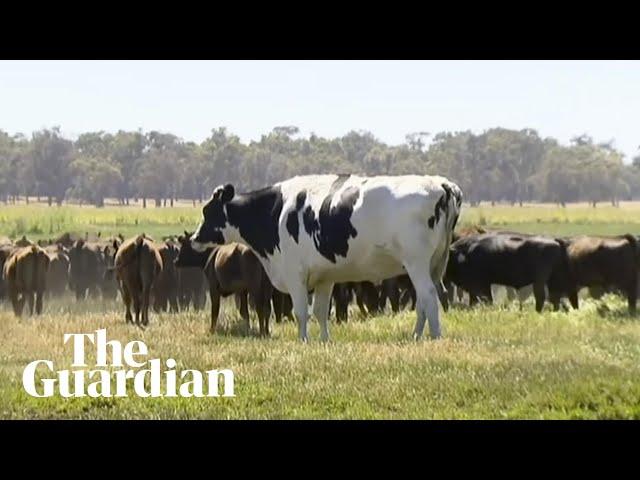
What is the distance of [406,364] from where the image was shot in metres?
9.00

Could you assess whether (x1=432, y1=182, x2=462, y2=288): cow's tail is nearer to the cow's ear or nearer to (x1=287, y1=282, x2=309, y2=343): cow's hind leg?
(x1=287, y1=282, x2=309, y2=343): cow's hind leg

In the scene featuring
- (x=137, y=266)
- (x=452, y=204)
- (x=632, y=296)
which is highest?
(x=452, y=204)

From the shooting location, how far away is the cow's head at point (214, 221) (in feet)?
41.0

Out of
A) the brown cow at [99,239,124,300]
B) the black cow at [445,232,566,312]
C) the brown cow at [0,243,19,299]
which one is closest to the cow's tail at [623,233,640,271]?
the black cow at [445,232,566,312]

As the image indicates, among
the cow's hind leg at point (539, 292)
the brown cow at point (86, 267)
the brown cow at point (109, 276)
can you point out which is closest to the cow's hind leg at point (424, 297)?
the brown cow at point (109, 276)

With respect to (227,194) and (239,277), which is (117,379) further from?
(239,277)

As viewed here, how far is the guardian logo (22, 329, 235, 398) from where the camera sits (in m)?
8.48


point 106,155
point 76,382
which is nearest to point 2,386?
point 76,382

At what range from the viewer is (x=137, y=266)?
1409cm

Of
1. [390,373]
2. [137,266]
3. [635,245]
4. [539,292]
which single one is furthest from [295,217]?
[635,245]

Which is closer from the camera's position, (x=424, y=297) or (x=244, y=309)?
(x=424, y=297)

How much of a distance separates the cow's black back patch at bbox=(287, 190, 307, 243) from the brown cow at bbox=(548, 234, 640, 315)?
4896 millimetres

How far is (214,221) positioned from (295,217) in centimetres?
115

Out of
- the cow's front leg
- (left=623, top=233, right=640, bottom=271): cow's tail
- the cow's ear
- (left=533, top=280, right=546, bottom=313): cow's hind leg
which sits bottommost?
(left=533, top=280, right=546, bottom=313): cow's hind leg
